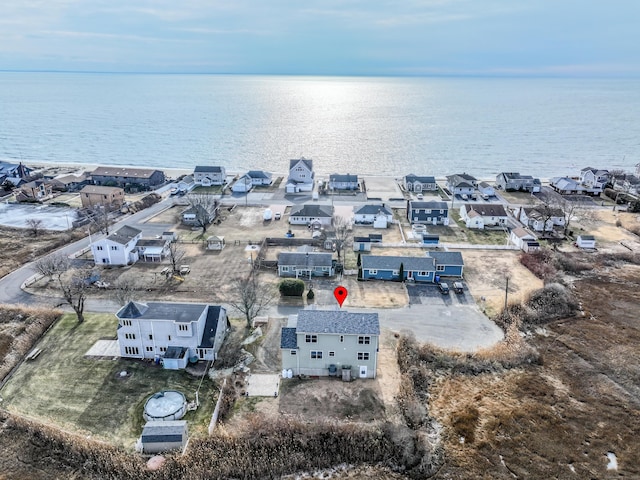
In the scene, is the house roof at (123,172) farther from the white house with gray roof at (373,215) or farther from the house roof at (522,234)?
the house roof at (522,234)

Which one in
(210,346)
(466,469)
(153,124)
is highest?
(153,124)

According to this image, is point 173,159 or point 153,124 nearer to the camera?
point 173,159

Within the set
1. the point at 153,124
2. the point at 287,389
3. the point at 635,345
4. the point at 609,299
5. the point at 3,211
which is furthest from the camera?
the point at 153,124

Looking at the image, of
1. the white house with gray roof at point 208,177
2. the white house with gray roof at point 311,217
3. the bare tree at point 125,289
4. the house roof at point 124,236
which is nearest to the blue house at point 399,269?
the white house with gray roof at point 311,217

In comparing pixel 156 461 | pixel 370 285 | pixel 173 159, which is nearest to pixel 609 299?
pixel 370 285

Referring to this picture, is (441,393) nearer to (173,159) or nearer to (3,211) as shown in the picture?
(3,211)

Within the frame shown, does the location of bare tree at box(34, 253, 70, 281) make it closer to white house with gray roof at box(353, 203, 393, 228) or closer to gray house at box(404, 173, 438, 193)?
white house with gray roof at box(353, 203, 393, 228)

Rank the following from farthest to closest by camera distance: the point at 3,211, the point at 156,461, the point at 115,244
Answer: the point at 3,211 → the point at 115,244 → the point at 156,461

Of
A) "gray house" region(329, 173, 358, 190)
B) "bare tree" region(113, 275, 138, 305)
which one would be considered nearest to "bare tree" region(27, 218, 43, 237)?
"bare tree" region(113, 275, 138, 305)
